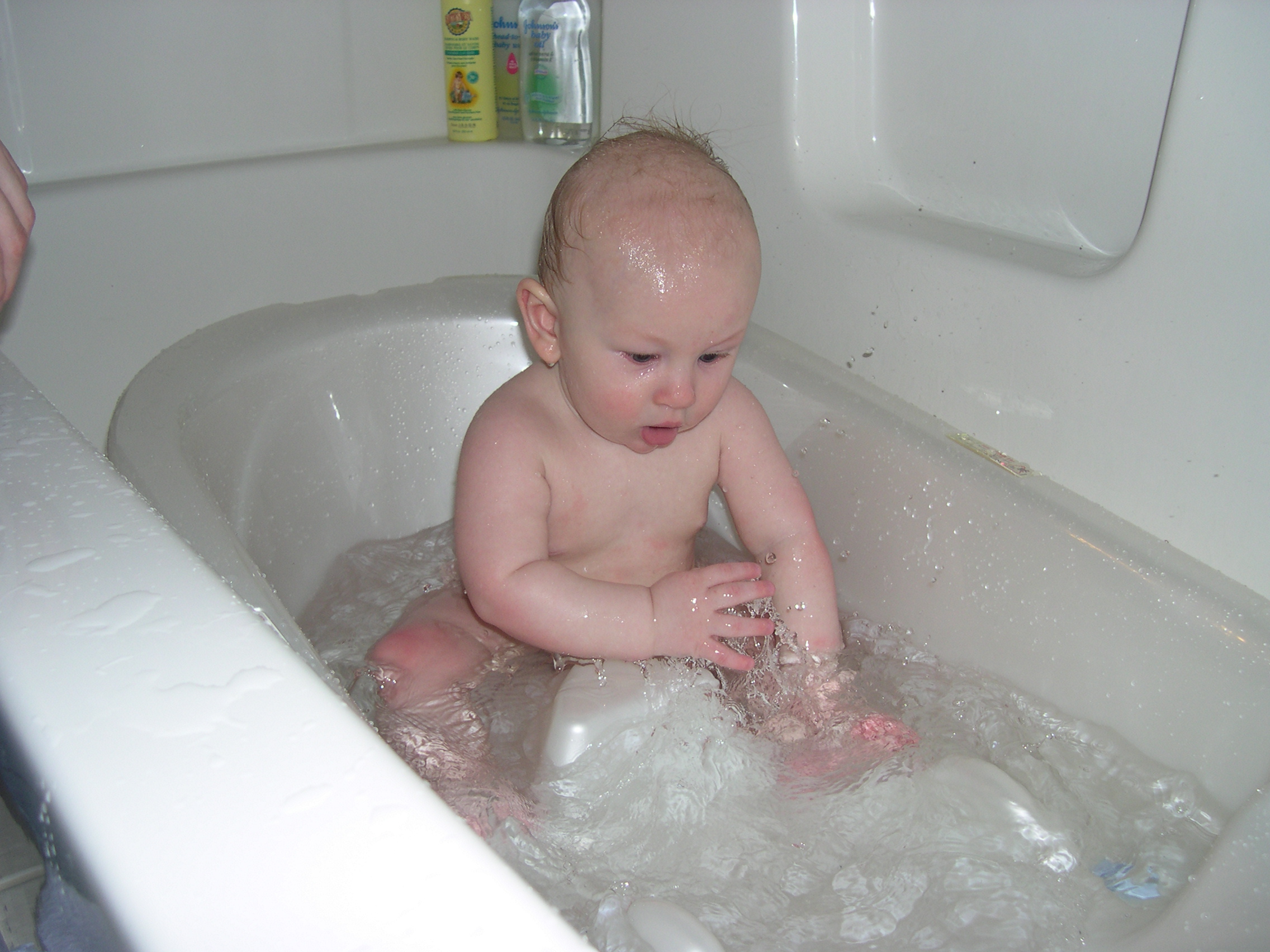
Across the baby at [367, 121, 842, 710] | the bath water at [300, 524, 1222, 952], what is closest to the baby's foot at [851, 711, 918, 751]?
the bath water at [300, 524, 1222, 952]

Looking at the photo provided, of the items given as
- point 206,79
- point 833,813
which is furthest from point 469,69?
point 833,813

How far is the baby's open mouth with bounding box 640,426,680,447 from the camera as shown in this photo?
0.95 meters

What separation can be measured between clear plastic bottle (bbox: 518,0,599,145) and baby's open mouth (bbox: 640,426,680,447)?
64 cm

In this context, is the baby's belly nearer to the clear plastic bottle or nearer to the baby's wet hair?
the baby's wet hair

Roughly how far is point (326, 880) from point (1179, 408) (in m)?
0.78

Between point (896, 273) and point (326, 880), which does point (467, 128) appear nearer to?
point (896, 273)

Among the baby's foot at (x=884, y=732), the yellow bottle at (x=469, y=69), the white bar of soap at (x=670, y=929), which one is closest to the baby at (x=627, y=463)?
the baby's foot at (x=884, y=732)

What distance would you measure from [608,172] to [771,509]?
1.27 feet

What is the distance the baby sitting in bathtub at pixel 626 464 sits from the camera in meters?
0.87

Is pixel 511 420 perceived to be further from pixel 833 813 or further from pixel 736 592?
pixel 833 813

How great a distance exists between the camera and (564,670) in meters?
0.99

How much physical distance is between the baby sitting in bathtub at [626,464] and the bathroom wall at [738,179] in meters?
0.19

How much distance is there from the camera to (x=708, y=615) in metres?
0.94

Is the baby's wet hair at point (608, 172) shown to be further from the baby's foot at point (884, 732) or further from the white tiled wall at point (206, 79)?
the white tiled wall at point (206, 79)
